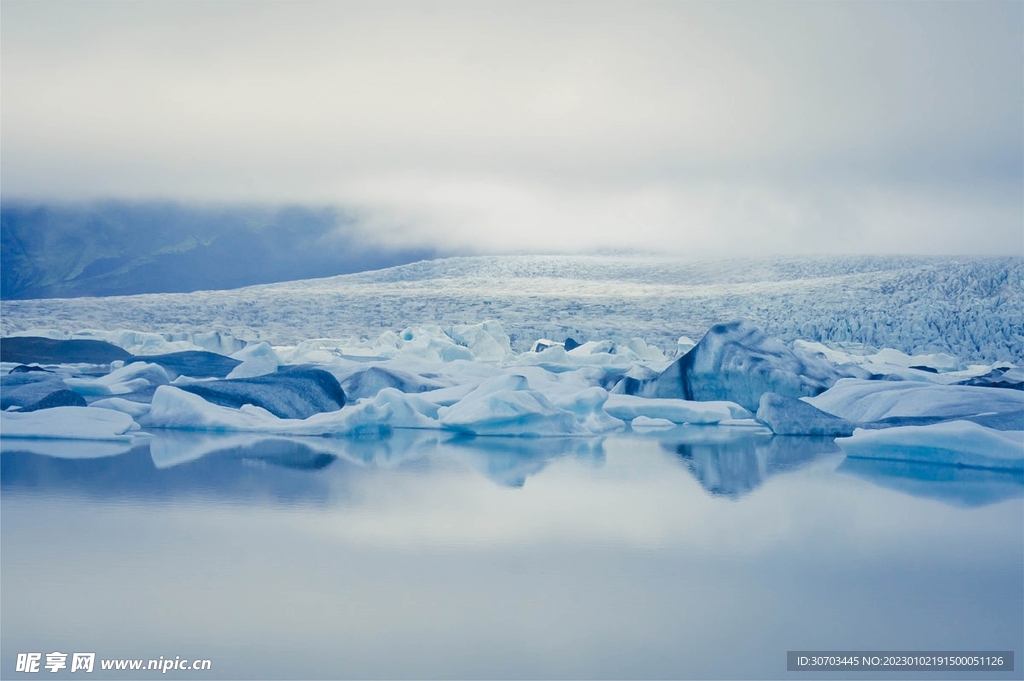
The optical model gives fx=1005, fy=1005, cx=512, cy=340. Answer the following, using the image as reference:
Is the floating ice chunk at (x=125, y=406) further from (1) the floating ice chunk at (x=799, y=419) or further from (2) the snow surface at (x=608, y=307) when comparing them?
(2) the snow surface at (x=608, y=307)

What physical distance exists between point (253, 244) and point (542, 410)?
27057 mm

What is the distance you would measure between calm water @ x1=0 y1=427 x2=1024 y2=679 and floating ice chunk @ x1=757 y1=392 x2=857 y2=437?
1758 mm

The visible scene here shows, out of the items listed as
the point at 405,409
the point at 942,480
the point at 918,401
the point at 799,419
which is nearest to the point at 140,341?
the point at 405,409

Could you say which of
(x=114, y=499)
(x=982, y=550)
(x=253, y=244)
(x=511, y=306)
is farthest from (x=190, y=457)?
(x=253, y=244)

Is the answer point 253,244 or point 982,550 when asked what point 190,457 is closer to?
point 982,550

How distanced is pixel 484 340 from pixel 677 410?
17.8 feet

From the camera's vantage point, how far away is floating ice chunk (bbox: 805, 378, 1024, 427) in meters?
6.35

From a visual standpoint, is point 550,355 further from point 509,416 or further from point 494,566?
point 494,566

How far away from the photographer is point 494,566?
288 centimetres

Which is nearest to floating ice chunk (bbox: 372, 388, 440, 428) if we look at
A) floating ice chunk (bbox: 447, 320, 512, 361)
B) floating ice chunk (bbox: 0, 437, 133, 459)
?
floating ice chunk (bbox: 0, 437, 133, 459)

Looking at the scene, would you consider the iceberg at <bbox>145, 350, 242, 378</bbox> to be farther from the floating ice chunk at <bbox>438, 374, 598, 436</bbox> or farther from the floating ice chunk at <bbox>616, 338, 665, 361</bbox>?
the floating ice chunk at <bbox>616, 338, 665, 361</bbox>

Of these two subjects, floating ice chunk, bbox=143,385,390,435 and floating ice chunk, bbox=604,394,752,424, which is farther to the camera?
floating ice chunk, bbox=604,394,752,424

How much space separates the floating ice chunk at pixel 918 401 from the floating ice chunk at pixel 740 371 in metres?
0.96

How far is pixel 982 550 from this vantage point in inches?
128
